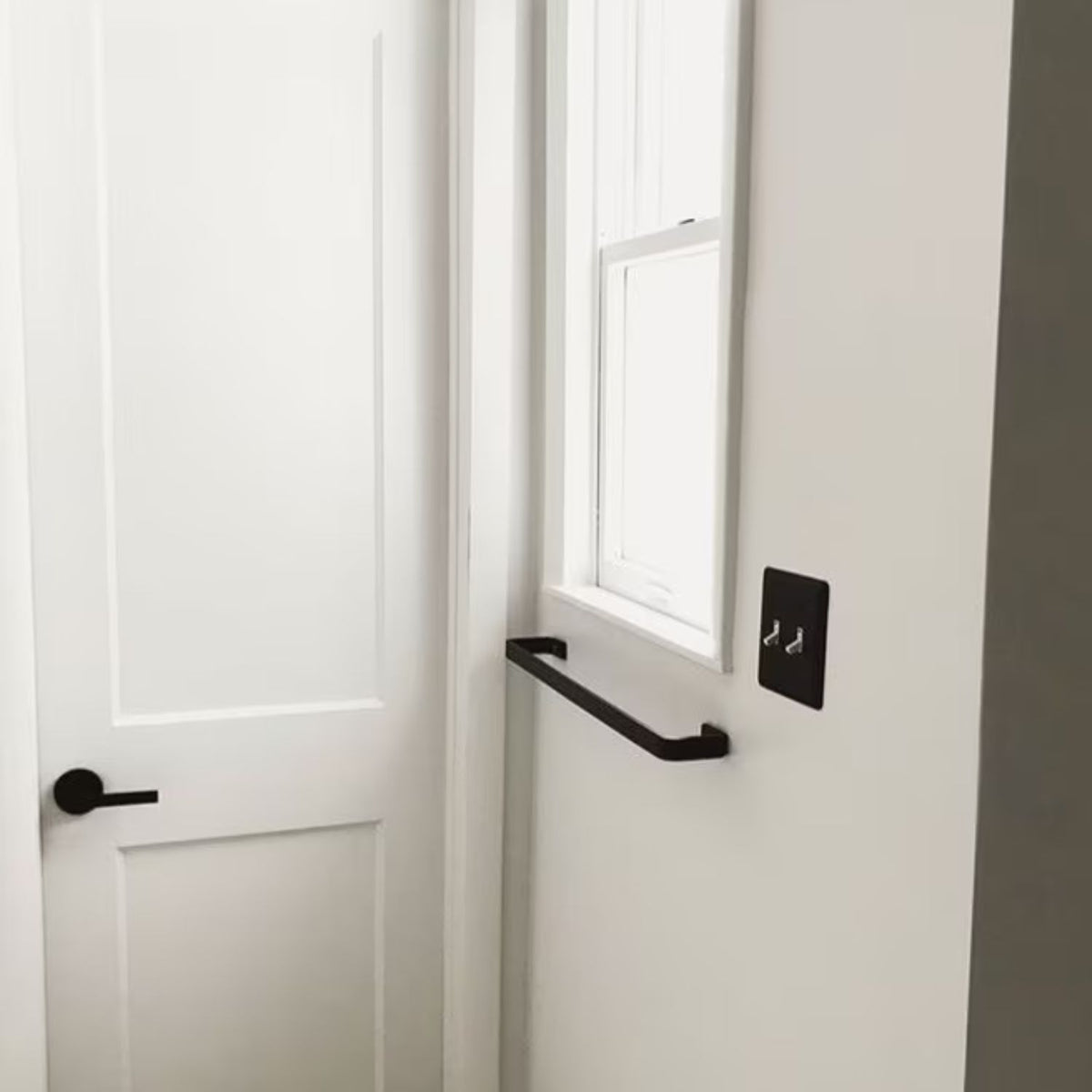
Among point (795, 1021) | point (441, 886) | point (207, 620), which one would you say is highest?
Answer: point (207, 620)

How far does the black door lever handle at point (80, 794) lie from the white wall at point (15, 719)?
0.04 metres

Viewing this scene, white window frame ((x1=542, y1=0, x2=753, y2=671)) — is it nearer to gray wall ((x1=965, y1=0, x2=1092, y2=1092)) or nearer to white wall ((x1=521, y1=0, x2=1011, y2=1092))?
white wall ((x1=521, y1=0, x2=1011, y2=1092))

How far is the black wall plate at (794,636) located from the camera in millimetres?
1045

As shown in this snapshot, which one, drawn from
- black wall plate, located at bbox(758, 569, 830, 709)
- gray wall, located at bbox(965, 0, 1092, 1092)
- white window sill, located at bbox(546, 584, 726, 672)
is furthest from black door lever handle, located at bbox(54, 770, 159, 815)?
gray wall, located at bbox(965, 0, 1092, 1092)

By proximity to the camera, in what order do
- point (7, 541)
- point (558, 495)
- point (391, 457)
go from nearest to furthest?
point (7, 541) < point (558, 495) < point (391, 457)

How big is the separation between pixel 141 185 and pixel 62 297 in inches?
6.7

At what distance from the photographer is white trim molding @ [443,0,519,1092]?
1666 mm

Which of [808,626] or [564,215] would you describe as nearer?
[808,626]

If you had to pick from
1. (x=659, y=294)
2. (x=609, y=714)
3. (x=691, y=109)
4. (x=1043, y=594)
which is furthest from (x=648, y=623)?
(x=1043, y=594)

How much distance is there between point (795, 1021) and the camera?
1.11 m

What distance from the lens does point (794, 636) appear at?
3.54ft

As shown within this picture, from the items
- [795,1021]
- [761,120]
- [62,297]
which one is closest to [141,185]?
[62,297]

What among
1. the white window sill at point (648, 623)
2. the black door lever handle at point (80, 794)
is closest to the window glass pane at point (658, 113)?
the white window sill at point (648, 623)

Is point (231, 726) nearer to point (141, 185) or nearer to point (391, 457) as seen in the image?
point (391, 457)
